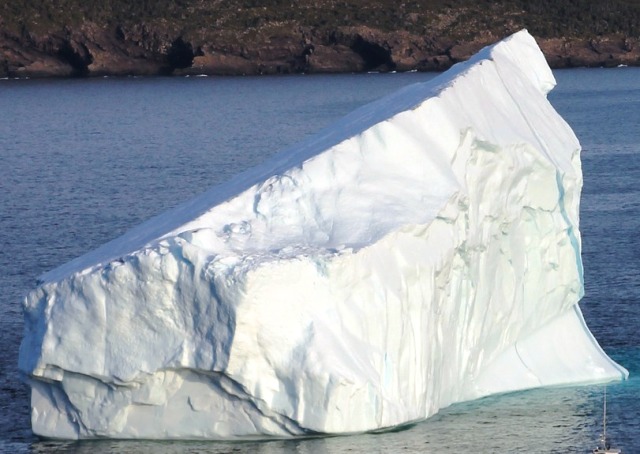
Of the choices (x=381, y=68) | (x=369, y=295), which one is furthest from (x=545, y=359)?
(x=381, y=68)

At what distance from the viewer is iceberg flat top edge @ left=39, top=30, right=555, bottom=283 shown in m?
17.5

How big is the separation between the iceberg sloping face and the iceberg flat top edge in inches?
3.0

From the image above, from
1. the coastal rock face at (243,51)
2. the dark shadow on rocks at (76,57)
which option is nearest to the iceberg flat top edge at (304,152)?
the coastal rock face at (243,51)

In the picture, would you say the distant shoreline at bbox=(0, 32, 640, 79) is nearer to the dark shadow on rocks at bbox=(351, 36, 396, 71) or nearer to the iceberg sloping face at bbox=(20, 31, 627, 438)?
the dark shadow on rocks at bbox=(351, 36, 396, 71)

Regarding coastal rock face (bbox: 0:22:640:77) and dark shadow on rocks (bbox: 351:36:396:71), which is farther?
dark shadow on rocks (bbox: 351:36:396:71)

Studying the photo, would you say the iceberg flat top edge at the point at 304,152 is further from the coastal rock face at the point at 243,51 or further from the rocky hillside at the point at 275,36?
the rocky hillside at the point at 275,36

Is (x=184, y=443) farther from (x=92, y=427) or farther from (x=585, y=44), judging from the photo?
(x=585, y=44)

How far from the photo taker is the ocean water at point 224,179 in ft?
58.2

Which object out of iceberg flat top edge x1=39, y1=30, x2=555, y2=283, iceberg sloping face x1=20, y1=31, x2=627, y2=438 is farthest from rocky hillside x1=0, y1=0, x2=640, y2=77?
iceberg sloping face x1=20, y1=31, x2=627, y2=438

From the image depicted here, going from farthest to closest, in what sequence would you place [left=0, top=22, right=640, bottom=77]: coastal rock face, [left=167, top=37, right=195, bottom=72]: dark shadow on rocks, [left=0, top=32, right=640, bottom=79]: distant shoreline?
1. [left=167, top=37, right=195, bottom=72]: dark shadow on rocks
2. [left=0, top=32, right=640, bottom=79]: distant shoreline
3. [left=0, top=22, right=640, bottom=77]: coastal rock face

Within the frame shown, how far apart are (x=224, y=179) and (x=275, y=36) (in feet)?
183

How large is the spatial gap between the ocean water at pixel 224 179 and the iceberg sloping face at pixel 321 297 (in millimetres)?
390

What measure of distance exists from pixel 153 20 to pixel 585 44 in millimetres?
27866

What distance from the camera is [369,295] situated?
17.0 m
